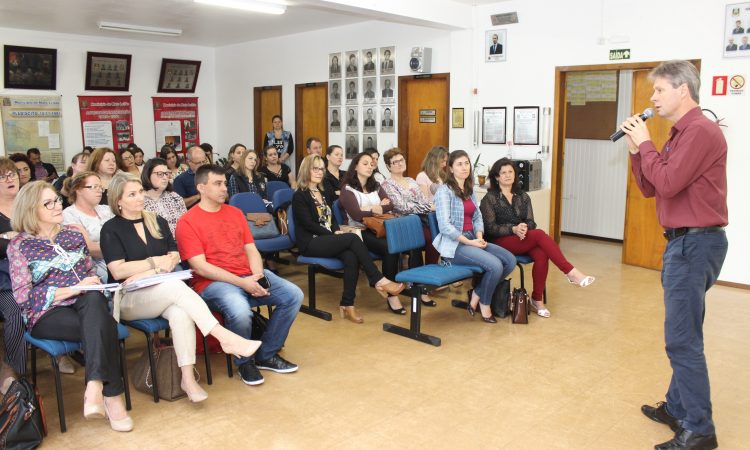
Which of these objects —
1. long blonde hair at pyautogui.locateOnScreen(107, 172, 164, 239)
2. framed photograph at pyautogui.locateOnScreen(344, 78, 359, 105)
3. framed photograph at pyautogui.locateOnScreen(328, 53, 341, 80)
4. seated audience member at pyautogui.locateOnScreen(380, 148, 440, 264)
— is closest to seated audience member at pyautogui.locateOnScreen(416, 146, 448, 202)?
seated audience member at pyautogui.locateOnScreen(380, 148, 440, 264)

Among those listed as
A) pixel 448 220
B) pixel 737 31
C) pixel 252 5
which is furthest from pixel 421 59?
pixel 448 220

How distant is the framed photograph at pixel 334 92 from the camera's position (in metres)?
9.60

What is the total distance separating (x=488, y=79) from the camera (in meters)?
7.74

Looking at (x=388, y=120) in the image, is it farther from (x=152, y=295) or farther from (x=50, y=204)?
(x=50, y=204)

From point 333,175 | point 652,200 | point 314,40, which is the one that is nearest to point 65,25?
point 314,40

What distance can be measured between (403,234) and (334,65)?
5399 millimetres

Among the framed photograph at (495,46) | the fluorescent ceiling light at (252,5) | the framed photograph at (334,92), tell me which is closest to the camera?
the fluorescent ceiling light at (252,5)

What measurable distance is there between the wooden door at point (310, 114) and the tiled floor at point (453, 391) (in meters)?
5.37

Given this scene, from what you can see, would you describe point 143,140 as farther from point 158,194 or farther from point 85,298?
point 85,298

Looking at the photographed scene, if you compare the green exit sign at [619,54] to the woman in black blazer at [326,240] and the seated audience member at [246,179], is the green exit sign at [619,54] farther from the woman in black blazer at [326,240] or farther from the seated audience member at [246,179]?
the seated audience member at [246,179]

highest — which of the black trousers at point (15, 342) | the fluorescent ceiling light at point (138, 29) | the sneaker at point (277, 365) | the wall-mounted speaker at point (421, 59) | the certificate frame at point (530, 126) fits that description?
the fluorescent ceiling light at point (138, 29)

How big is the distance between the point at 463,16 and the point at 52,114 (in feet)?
22.0

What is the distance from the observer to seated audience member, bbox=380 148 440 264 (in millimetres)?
5688

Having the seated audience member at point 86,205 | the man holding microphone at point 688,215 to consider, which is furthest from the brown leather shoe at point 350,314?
the man holding microphone at point 688,215
